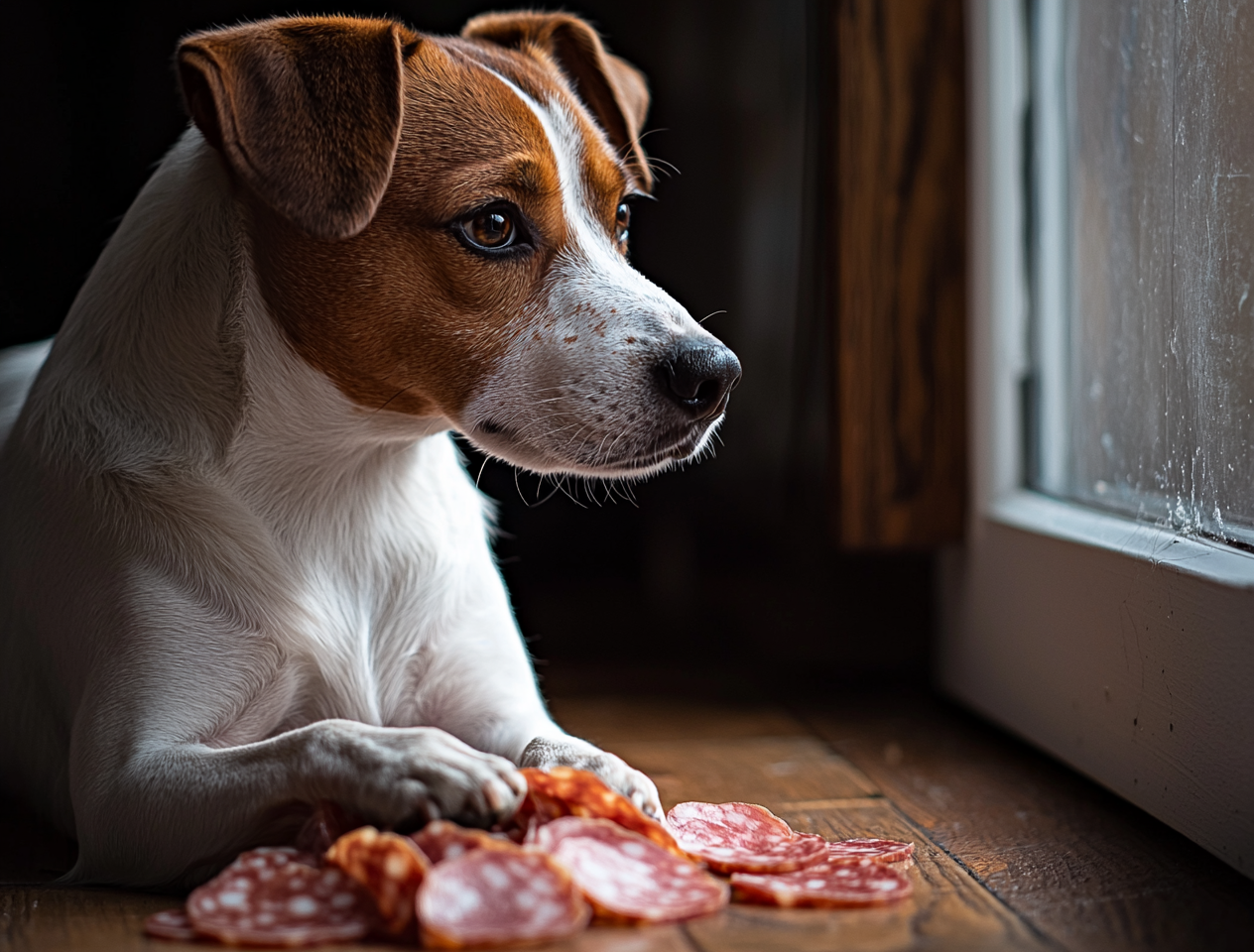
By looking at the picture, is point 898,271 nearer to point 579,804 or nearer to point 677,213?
point 677,213

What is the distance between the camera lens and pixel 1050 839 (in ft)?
4.31

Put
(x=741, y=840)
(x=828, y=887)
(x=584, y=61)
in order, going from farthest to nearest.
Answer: (x=584, y=61) < (x=741, y=840) < (x=828, y=887)

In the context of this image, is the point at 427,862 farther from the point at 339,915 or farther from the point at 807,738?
the point at 807,738

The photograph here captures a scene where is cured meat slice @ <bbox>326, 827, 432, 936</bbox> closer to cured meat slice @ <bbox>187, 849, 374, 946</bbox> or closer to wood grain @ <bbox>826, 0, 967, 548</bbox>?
cured meat slice @ <bbox>187, 849, 374, 946</bbox>

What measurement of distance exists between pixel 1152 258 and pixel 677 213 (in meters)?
1.49

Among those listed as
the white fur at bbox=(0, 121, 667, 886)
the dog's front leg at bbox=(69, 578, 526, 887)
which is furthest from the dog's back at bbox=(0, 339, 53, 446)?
the dog's front leg at bbox=(69, 578, 526, 887)

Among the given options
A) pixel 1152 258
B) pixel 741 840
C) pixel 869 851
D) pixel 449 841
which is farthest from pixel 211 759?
pixel 1152 258

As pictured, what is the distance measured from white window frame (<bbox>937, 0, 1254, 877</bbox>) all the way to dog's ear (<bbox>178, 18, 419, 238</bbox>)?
0.93 meters

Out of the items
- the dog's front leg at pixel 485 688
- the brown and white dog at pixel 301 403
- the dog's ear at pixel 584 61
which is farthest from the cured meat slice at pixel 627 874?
the dog's ear at pixel 584 61

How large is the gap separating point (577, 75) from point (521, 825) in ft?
3.46

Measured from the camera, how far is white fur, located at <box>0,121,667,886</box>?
1169 mm

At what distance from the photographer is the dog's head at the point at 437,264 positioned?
4.02 ft

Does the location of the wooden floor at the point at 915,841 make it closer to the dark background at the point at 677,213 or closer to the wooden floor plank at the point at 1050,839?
the wooden floor plank at the point at 1050,839

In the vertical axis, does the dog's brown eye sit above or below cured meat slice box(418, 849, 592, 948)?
above
